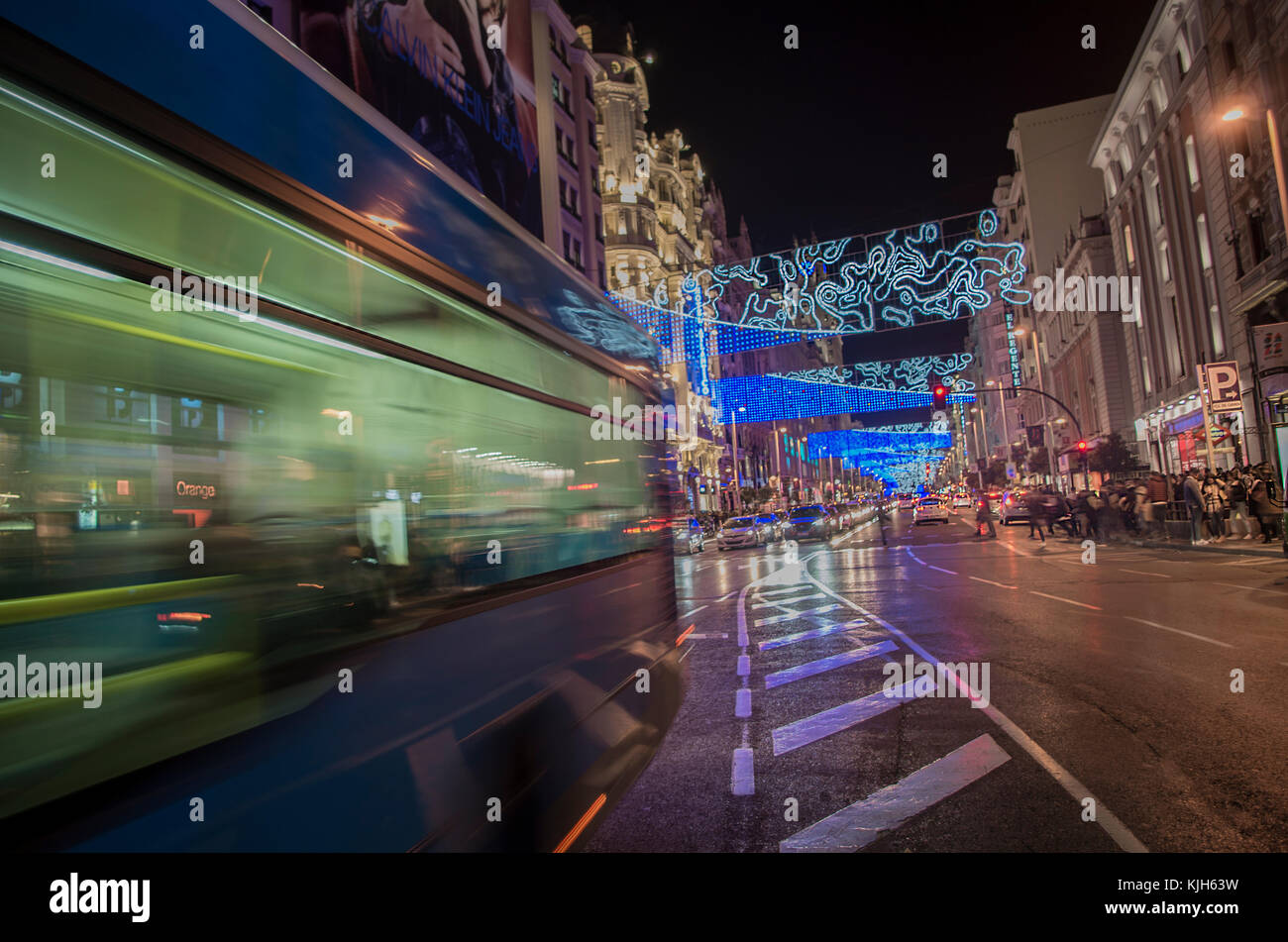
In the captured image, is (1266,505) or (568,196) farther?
(568,196)

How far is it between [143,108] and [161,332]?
61 centimetres

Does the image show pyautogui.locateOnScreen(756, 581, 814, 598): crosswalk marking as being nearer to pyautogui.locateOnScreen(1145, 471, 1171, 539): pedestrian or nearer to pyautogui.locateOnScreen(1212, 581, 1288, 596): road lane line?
pyautogui.locateOnScreen(1212, 581, 1288, 596): road lane line

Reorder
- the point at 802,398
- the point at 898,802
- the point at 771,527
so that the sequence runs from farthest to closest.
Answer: the point at 802,398, the point at 771,527, the point at 898,802

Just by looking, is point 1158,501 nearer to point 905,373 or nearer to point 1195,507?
point 1195,507

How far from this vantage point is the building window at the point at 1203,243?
3102 cm

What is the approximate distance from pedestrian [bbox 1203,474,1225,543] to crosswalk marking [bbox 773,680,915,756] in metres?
20.1

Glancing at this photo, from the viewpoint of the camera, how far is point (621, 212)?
57.9 metres

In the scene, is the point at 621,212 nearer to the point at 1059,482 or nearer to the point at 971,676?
the point at 1059,482

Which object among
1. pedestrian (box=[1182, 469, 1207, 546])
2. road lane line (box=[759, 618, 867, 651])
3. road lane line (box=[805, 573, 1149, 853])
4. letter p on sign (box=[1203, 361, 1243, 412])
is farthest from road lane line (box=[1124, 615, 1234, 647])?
letter p on sign (box=[1203, 361, 1243, 412])

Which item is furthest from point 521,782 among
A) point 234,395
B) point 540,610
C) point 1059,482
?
point 1059,482

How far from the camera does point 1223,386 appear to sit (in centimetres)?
2342

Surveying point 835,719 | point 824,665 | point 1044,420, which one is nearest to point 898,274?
point 824,665

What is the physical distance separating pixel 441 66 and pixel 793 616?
11.3 m

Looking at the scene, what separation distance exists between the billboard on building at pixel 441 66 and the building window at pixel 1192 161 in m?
26.1
